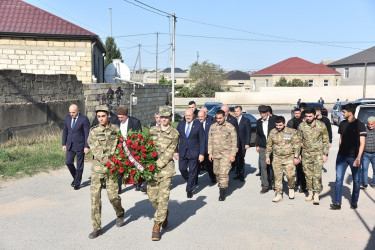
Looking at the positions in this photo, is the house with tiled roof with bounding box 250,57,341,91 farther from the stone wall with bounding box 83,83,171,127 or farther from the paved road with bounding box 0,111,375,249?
the paved road with bounding box 0,111,375,249

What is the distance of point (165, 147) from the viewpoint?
6.13 meters

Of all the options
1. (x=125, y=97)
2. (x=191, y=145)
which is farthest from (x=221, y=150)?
(x=125, y=97)

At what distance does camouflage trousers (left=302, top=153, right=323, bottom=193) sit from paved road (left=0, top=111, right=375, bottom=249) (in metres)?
0.38

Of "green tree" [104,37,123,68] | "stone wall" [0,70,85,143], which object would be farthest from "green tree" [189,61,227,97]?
"stone wall" [0,70,85,143]

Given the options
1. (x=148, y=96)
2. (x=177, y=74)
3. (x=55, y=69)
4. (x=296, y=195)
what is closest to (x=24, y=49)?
(x=55, y=69)

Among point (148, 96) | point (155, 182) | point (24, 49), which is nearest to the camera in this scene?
point (155, 182)

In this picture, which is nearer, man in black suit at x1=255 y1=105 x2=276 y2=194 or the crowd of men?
the crowd of men

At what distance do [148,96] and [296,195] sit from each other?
14.2 m

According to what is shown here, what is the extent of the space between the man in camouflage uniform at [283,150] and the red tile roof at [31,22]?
13.9 meters

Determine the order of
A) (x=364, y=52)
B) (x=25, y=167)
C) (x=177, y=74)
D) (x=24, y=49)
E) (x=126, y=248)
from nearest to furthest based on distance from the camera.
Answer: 1. (x=126, y=248)
2. (x=25, y=167)
3. (x=24, y=49)
4. (x=364, y=52)
5. (x=177, y=74)

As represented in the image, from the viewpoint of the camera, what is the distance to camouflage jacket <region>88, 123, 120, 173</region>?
607 cm

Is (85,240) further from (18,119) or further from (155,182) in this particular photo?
(18,119)

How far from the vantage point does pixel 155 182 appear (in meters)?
6.14

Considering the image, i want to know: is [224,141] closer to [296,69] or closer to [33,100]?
[33,100]
